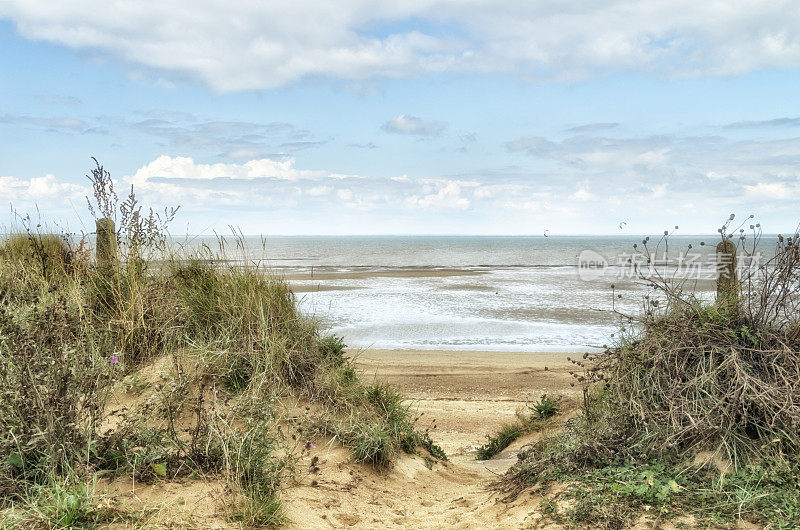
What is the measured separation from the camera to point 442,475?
5891 mm

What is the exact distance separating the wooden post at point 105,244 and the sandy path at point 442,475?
359cm

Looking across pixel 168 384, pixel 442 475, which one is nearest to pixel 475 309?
pixel 442 475

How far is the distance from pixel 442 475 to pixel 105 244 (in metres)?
5.69

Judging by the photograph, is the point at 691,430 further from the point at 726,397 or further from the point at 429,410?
the point at 429,410

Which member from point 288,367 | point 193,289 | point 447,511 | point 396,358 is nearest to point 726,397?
point 447,511

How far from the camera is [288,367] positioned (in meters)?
5.94

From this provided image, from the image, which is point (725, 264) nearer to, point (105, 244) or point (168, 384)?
point (168, 384)

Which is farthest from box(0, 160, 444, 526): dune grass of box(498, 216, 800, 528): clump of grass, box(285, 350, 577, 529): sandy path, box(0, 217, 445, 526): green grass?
box(498, 216, 800, 528): clump of grass

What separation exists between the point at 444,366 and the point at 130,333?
21.7 feet

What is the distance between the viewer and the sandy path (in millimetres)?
4215

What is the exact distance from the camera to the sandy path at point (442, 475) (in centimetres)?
421

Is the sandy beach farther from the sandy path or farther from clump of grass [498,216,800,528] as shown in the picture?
clump of grass [498,216,800,528]

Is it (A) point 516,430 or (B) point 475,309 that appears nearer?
(A) point 516,430

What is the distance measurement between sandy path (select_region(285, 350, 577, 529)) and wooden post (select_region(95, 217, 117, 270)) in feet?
11.8
